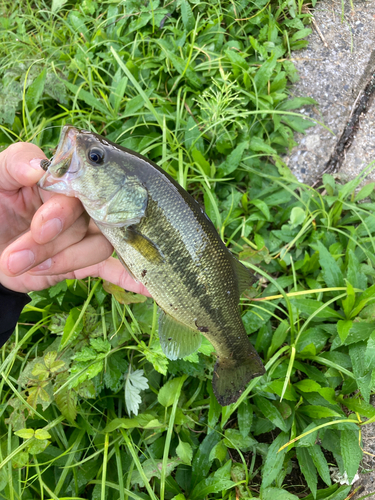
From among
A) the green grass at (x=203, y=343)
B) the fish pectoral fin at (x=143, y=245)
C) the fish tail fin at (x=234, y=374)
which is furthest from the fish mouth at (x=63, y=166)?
the fish tail fin at (x=234, y=374)

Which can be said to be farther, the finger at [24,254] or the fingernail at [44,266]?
the fingernail at [44,266]

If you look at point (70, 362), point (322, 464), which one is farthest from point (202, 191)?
point (322, 464)

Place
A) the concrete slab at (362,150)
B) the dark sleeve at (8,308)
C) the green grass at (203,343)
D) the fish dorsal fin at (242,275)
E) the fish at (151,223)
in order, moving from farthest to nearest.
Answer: the concrete slab at (362,150) → the green grass at (203,343) → the dark sleeve at (8,308) → the fish dorsal fin at (242,275) → the fish at (151,223)

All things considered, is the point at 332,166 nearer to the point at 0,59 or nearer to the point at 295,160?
the point at 295,160

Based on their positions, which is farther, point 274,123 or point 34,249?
point 274,123

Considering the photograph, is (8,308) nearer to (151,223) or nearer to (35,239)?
(35,239)

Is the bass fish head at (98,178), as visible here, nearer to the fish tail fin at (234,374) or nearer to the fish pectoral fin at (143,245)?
the fish pectoral fin at (143,245)
